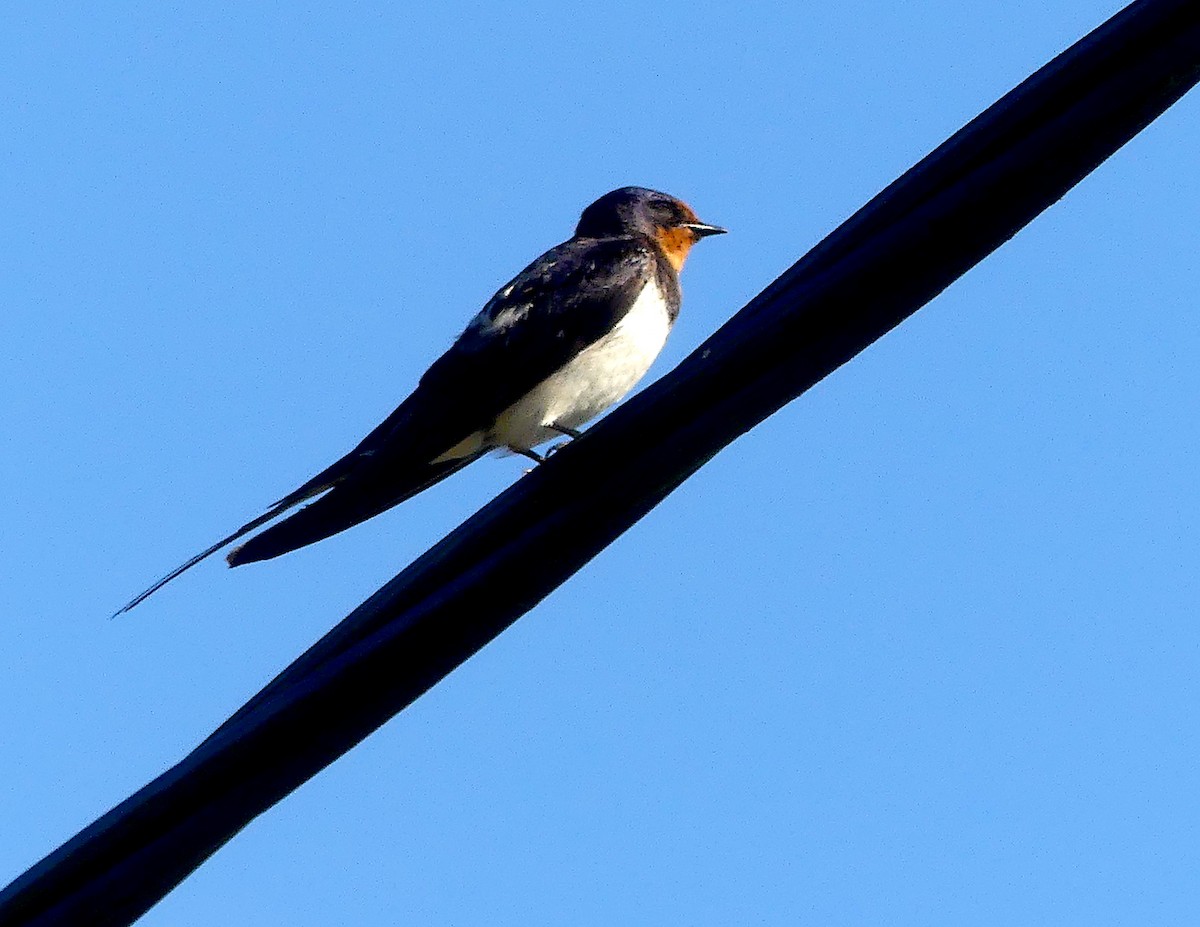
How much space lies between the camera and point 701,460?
2.47 metres

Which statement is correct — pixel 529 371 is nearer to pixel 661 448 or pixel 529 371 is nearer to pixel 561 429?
pixel 561 429

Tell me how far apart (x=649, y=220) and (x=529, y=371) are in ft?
4.92

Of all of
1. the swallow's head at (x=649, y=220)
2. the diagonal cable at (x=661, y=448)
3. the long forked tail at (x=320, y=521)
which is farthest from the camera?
the swallow's head at (x=649, y=220)

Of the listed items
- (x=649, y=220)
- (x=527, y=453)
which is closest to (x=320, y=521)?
(x=527, y=453)

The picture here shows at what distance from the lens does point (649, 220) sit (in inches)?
249

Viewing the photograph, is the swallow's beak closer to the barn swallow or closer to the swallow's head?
the swallow's head

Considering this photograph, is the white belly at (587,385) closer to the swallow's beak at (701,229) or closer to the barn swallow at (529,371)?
the barn swallow at (529,371)

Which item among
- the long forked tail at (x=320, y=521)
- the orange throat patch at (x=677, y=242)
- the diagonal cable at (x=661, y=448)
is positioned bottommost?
the diagonal cable at (x=661, y=448)

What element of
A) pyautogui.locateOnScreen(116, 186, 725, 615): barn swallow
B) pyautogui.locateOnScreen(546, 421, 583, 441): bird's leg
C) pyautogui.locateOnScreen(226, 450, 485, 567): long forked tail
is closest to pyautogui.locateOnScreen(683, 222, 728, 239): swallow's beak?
pyautogui.locateOnScreen(116, 186, 725, 615): barn swallow

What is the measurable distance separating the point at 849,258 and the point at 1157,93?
398 mm

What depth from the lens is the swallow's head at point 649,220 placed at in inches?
249

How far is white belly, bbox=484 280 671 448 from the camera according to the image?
5008 mm

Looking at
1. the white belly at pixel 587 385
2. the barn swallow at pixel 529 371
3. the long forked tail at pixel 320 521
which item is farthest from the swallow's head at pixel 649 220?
the long forked tail at pixel 320 521

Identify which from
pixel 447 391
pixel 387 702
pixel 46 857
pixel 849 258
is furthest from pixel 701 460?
pixel 447 391
